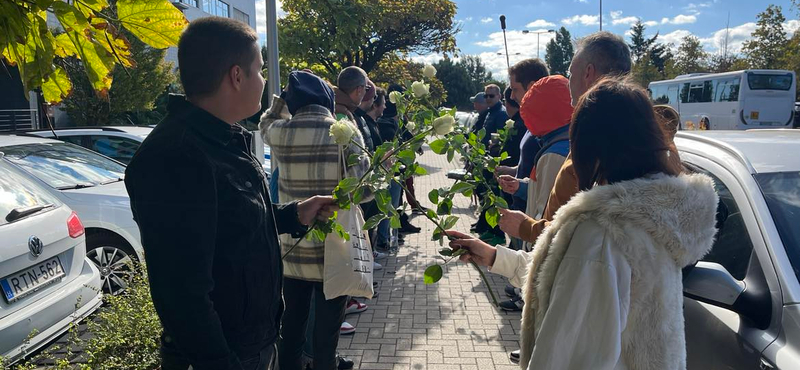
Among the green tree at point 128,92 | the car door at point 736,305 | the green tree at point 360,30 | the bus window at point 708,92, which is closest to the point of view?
the car door at point 736,305

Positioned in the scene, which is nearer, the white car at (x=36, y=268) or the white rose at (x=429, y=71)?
the white rose at (x=429, y=71)

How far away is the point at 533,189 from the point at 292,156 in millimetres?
1538

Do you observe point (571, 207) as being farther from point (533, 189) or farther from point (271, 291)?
point (533, 189)

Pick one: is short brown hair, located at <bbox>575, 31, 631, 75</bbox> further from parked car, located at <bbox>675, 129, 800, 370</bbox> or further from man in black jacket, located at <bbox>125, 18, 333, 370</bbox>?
man in black jacket, located at <bbox>125, 18, 333, 370</bbox>

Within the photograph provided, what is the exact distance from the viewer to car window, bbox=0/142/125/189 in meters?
4.92

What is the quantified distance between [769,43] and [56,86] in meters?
37.6

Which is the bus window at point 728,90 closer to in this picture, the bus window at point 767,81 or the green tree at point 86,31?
the bus window at point 767,81

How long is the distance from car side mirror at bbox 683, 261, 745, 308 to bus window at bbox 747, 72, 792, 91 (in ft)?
82.1

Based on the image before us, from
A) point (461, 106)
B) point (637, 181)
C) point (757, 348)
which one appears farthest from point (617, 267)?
point (461, 106)

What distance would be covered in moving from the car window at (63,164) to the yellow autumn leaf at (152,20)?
393 cm

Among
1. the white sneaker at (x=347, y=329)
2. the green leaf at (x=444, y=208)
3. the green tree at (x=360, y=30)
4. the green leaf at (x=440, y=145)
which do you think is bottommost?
the white sneaker at (x=347, y=329)

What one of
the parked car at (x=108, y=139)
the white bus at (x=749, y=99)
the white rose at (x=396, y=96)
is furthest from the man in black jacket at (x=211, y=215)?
the white bus at (x=749, y=99)

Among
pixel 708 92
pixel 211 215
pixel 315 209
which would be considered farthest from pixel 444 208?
pixel 708 92

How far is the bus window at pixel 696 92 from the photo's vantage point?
2528cm
